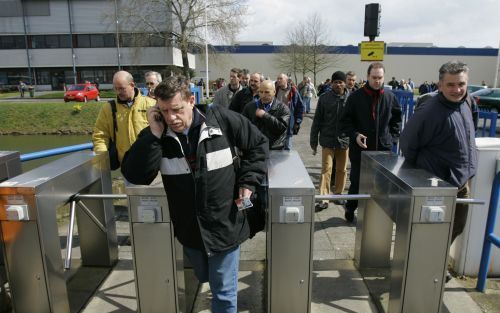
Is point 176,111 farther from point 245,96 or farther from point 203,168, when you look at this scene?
point 245,96

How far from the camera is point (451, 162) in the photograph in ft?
9.70

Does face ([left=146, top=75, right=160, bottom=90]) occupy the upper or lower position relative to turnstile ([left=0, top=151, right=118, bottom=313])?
upper

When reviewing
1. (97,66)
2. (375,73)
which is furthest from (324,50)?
(375,73)

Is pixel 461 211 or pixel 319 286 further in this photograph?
pixel 319 286

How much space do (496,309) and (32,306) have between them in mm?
3428

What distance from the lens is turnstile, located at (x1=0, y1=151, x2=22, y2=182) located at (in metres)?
3.28

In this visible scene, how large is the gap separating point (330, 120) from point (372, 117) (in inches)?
38.4

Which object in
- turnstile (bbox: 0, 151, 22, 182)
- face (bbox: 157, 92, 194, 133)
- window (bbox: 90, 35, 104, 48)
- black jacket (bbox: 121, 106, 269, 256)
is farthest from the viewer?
window (bbox: 90, 35, 104, 48)

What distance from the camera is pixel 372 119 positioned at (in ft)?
14.1

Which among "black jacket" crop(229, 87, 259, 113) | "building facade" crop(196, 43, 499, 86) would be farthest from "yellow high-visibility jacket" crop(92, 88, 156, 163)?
"building facade" crop(196, 43, 499, 86)

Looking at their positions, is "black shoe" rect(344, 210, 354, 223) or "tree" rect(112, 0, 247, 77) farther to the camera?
"tree" rect(112, 0, 247, 77)

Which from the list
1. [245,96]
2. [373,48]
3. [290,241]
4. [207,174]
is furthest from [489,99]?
[207,174]

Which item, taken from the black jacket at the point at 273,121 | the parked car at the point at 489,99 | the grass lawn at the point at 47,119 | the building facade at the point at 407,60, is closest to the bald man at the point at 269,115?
the black jacket at the point at 273,121

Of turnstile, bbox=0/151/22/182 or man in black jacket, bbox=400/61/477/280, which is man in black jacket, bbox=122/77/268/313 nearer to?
man in black jacket, bbox=400/61/477/280
